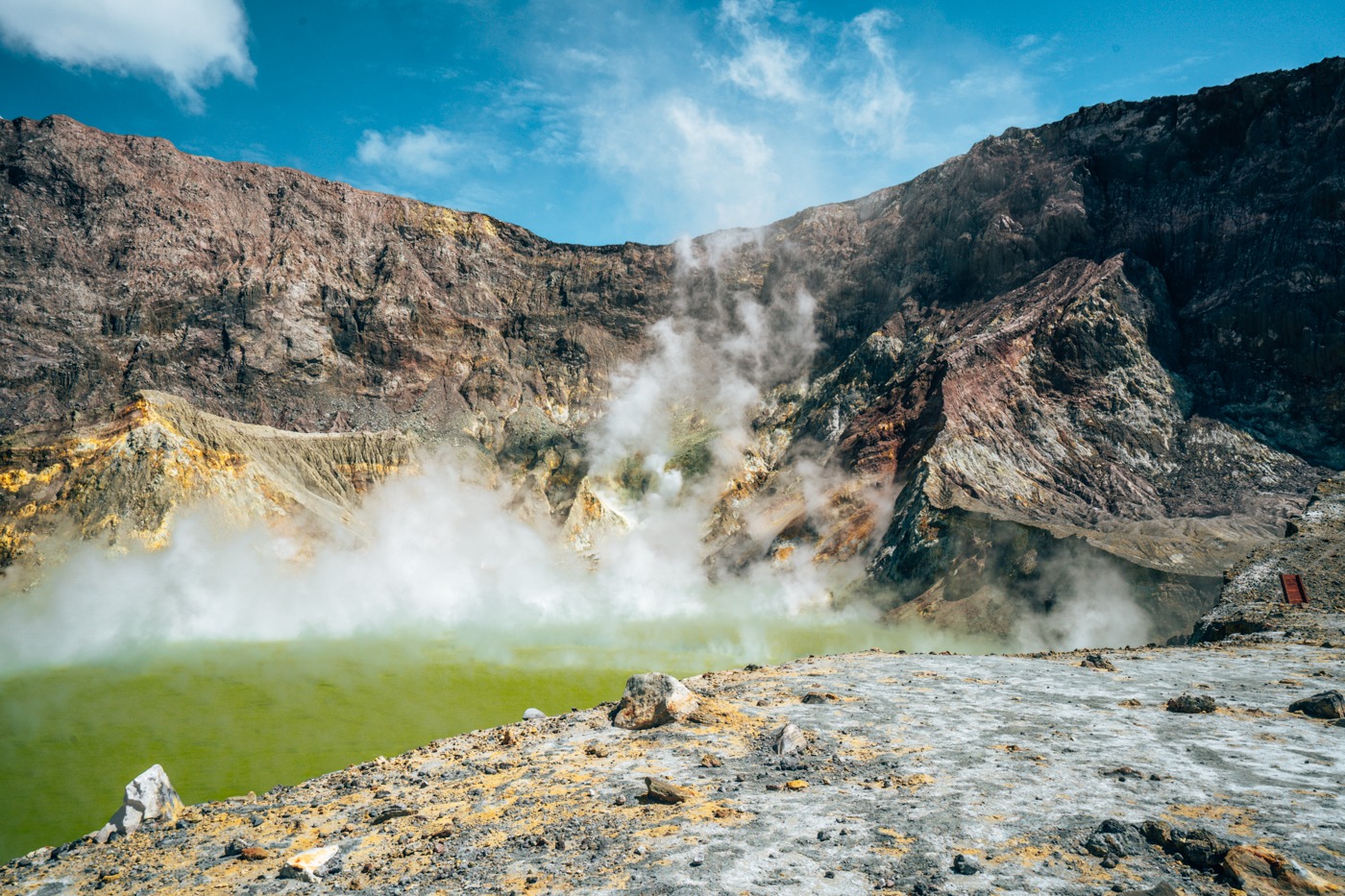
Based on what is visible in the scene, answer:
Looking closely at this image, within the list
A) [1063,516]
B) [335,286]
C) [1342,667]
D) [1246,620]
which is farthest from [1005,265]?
[335,286]

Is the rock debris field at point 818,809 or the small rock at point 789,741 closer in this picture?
the rock debris field at point 818,809

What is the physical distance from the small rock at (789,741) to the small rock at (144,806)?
Answer: 8723 millimetres

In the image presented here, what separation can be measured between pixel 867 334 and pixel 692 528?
1105 inches

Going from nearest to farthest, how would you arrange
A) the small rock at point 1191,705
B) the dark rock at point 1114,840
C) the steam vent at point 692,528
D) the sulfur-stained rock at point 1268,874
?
the sulfur-stained rock at point 1268,874, the dark rock at point 1114,840, the steam vent at point 692,528, the small rock at point 1191,705

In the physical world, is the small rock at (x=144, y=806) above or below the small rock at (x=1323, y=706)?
above

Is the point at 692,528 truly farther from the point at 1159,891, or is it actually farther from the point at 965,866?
the point at 1159,891

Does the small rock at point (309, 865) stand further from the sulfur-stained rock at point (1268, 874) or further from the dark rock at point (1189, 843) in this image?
the sulfur-stained rock at point (1268, 874)

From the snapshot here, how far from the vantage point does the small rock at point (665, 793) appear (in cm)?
925

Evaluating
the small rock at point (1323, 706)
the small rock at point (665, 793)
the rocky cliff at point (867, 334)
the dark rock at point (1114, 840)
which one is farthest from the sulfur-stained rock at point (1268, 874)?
the rocky cliff at point (867, 334)

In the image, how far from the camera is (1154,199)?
63.6 m

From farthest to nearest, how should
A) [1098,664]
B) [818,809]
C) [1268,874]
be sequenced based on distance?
[1098,664]
[818,809]
[1268,874]

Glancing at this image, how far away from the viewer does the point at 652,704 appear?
12984 mm

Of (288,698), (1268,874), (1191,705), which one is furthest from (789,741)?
(288,698)

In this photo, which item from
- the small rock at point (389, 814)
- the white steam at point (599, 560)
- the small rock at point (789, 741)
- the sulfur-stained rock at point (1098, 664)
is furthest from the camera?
the white steam at point (599, 560)
